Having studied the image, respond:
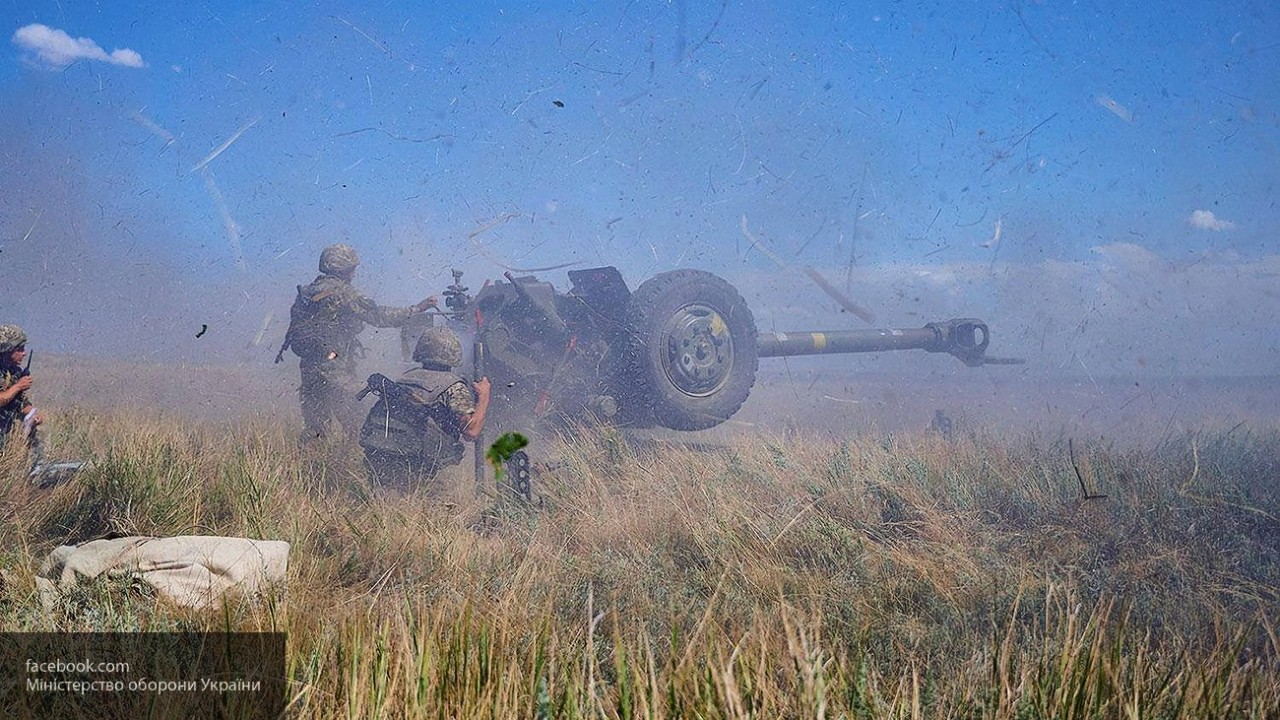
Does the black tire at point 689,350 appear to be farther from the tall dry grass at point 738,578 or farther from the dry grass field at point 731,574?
the tall dry grass at point 738,578

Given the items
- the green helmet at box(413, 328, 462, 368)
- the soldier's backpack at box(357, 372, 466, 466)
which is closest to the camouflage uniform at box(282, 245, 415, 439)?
the green helmet at box(413, 328, 462, 368)

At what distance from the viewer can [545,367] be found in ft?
23.0

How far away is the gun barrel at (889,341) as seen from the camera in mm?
8391

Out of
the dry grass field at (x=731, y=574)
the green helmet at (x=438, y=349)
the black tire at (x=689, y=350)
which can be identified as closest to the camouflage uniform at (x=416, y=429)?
the green helmet at (x=438, y=349)

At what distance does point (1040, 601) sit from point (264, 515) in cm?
353

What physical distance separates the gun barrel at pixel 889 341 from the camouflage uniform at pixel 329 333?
12.5 feet

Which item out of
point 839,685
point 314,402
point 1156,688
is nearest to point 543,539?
point 839,685

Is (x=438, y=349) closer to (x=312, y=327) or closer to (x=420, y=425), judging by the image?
(x=420, y=425)

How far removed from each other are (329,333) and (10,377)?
284 centimetres

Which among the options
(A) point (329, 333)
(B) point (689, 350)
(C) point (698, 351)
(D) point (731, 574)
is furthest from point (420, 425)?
(D) point (731, 574)

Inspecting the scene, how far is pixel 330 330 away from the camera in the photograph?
7656 mm

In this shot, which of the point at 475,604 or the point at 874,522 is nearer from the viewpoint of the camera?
the point at 475,604

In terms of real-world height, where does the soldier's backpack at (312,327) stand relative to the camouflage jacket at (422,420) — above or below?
above

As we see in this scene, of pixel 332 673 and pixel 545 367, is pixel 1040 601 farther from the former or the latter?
pixel 545 367
